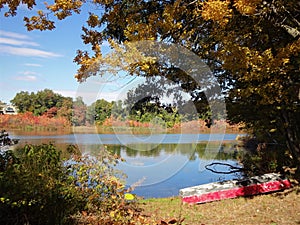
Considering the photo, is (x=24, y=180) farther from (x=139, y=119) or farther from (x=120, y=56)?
(x=139, y=119)

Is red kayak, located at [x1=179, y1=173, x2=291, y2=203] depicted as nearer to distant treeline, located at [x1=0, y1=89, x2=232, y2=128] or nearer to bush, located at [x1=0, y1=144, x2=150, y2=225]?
bush, located at [x1=0, y1=144, x2=150, y2=225]

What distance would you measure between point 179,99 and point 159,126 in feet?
5.85

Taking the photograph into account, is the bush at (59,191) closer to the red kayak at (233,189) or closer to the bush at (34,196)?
the bush at (34,196)

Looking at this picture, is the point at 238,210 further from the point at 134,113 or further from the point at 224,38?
the point at 134,113

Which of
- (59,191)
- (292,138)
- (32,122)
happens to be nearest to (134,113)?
(292,138)

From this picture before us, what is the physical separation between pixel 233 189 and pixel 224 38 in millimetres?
3461

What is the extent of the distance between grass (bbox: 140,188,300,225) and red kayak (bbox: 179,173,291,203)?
0.46 ft

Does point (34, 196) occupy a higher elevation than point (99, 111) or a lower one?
lower

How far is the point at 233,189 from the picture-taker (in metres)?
6.75

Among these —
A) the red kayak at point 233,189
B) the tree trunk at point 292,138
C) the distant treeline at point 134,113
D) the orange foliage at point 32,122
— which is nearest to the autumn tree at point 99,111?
the distant treeline at point 134,113

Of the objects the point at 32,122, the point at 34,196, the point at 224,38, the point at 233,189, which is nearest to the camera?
the point at 34,196

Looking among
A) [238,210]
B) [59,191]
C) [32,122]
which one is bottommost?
[238,210]

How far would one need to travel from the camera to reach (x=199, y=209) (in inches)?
240

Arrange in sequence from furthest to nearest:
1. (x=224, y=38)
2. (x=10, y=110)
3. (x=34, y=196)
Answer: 1. (x=10, y=110)
2. (x=224, y=38)
3. (x=34, y=196)
